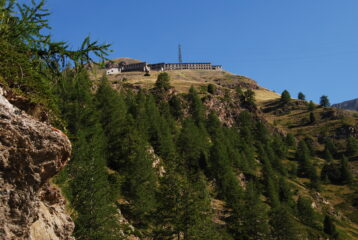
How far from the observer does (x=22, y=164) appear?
6.49 m

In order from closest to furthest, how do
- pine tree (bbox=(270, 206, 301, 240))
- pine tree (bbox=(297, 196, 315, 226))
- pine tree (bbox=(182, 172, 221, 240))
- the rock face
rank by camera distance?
1. the rock face
2. pine tree (bbox=(182, 172, 221, 240))
3. pine tree (bbox=(270, 206, 301, 240))
4. pine tree (bbox=(297, 196, 315, 226))

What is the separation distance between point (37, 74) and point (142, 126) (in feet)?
180

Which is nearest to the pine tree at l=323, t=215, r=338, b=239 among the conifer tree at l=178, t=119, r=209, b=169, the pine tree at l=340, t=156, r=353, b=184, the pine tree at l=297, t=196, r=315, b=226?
the pine tree at l=297, t=196, r=315, b=226

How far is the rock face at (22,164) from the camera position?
606 cm

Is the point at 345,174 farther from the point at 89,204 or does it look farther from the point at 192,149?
the point at 89,204

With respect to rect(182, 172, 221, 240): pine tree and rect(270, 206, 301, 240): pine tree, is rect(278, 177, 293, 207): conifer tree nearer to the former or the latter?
rect(270, 206, 301, 240): pine tree

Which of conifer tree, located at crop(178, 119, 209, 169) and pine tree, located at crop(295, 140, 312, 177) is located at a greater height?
conifer tree, located at crop(178, 119, 209, 169)

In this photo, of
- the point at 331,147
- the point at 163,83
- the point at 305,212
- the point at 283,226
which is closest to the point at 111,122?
the point at 283,226

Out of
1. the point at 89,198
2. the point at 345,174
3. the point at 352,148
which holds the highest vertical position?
the point at 352,148

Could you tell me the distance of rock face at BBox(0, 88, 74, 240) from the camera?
6062 millimetres

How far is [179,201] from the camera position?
35.8m

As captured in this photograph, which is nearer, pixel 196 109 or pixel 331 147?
pixel 196 109

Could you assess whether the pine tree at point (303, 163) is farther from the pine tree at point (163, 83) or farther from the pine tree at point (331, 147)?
the pine tree at point (163, 83)

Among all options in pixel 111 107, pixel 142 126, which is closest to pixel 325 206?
pixel 142 126
